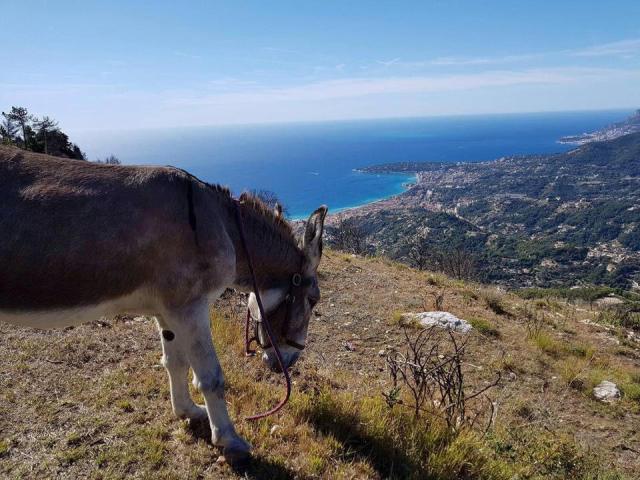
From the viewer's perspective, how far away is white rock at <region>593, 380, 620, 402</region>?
683 centimetres

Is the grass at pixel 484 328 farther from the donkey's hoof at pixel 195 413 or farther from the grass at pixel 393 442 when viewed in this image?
the donkey's hoof at pixel 195 413

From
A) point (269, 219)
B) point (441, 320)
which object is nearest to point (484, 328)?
point (441, 320)

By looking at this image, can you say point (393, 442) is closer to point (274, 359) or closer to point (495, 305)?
Answer: point (274, 359)

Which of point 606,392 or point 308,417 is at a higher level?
point 308,417

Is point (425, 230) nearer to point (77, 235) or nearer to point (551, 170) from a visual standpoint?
point (77, 235)

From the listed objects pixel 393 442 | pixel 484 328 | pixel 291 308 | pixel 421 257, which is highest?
pixel 291 308

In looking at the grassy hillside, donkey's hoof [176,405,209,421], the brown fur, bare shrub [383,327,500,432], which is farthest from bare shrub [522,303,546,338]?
the brown fur

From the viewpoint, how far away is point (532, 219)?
125 m

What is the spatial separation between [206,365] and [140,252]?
109 centimetres

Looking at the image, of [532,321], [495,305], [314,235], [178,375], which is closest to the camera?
[178,375]

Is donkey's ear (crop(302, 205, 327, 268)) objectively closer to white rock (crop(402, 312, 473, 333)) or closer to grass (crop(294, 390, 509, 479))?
grass (crop(294, 390, 509, 479))

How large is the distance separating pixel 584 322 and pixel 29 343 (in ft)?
40.9

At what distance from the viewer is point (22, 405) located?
4160 mm

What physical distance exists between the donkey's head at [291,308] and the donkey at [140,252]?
0.07 ft
